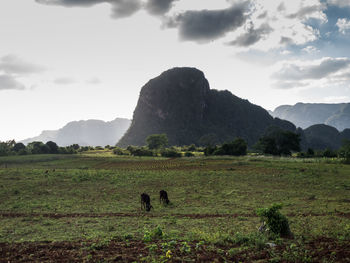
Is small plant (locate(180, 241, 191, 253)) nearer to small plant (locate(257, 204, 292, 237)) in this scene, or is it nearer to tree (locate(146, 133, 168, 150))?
small plant (locate(257, 204, 292, 237))

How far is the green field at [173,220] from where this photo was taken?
768 centimetres

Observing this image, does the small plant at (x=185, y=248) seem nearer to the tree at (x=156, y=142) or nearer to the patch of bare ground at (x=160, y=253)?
the patch of bare ground at (x=160, y=253)

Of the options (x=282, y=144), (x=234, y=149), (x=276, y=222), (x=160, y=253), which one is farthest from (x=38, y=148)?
(x=276, y=222)

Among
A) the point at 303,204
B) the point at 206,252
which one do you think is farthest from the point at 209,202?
the point at 206,252

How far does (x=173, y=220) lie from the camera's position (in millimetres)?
13688

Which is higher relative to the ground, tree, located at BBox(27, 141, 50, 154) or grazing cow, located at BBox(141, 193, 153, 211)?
tree, located at BBox(27, 141, 50, 154)

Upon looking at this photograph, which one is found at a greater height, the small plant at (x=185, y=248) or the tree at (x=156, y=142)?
the tree at (x=156, y=142)

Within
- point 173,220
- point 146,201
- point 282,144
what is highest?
point 282,144

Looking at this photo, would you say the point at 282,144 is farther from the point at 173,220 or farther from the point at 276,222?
the point at 276,222

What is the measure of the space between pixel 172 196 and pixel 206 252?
49.0 feet

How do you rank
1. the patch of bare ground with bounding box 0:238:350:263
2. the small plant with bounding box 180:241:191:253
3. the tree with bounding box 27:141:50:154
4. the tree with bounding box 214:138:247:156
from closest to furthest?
the patch of bare ground with bounding box 0:238:350:263 → the small plant with bounding box 180:241:191:253 → the tree with bounding box 214:138:247:156 → the tree with bounding box 27:141:50:154

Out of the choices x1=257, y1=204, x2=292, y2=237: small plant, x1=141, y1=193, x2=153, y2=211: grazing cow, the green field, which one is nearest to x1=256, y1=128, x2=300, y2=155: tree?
the green field

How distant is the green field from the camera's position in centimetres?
768

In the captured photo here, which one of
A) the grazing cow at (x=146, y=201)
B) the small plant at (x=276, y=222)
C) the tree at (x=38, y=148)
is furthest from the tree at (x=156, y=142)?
the small plant at (x=276, y=222)
